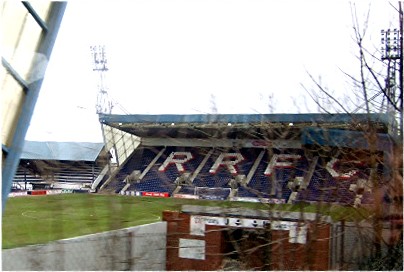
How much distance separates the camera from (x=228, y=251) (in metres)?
2.40

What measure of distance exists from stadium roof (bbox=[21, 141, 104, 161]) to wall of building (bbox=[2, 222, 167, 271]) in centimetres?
43

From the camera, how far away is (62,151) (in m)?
2.40

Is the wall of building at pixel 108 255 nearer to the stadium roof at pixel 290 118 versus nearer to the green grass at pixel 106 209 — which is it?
the green grass at pixel 106 209

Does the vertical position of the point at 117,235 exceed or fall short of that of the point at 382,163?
it falls short

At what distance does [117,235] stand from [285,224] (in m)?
0.86

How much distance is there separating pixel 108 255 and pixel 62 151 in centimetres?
60

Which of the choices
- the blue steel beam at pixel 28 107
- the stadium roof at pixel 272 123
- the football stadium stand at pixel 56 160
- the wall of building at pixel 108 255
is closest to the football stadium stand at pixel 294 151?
the stadium roof at pixel 272 123

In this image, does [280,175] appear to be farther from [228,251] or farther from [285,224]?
[228,251]

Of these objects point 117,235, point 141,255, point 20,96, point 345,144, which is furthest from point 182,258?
point 20,96

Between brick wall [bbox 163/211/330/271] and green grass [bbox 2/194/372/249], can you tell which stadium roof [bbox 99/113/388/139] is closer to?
green grass [bbox 2/194/372/249]

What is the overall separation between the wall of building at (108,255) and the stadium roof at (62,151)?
429 millimetres

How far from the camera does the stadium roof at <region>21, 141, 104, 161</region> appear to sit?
2.31 metres

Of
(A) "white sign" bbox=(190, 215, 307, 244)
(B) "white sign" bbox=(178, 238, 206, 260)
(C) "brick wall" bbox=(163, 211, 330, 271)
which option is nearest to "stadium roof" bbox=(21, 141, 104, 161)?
(C) "brick wall" bbox=(163, 211, 330, 271)

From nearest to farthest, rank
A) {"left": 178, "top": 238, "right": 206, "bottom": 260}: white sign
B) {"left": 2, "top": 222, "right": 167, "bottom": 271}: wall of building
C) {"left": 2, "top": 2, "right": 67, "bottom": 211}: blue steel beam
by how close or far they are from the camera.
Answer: {"left": 2, "top": 2, "right": 67, "bottom": 211}: blue steel beam → {"left": 2, "top": 222, "right": 167, "bottom": 271}: wall of building → {"left": 178, "top": 238, "right": 206, "bottom": 260}: white sign
